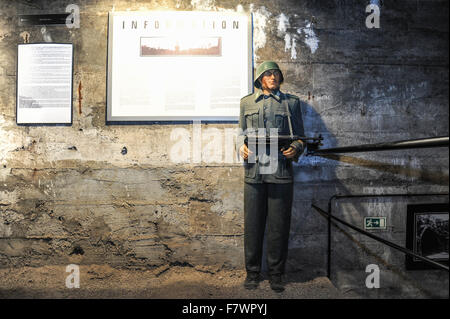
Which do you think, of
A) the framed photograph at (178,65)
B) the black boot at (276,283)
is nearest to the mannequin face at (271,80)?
the framed photograph at (178,65)

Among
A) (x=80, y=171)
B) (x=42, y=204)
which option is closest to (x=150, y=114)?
(x=80, y=171)

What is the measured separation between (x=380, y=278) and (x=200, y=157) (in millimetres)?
2509

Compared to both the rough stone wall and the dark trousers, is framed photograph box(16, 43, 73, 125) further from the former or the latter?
the dark trousers

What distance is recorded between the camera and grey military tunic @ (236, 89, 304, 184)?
7.18 ft

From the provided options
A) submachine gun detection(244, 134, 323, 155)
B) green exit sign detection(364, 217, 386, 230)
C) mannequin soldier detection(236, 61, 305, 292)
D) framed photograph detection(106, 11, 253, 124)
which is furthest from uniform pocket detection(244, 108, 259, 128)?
green exit sign detection(364, 217, 386, 230)

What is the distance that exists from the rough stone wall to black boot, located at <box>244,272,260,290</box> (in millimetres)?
393

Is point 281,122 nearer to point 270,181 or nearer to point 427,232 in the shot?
point 270,181

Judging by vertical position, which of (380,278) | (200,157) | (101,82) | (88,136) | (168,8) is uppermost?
(168,8)

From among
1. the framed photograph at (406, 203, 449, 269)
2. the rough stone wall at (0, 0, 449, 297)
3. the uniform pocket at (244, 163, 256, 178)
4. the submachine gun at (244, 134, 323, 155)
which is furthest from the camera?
the framed photograph at (406, 203, 449, 269)

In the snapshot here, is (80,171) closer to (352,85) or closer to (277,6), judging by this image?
(277,6)

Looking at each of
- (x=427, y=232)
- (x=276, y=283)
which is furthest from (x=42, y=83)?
(x=427, y=232)

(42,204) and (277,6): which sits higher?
(277,6)

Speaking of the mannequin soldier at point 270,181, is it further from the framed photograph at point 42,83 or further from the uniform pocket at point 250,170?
the framed photograph at point 42,83

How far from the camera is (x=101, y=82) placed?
270 centimetres
